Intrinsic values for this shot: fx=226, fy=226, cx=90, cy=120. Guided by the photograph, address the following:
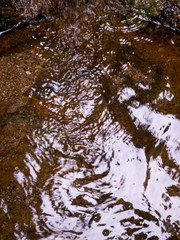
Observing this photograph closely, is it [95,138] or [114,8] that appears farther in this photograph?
[114,8]

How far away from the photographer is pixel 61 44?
3.13 metres

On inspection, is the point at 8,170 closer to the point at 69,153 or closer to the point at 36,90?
the point at 69,153

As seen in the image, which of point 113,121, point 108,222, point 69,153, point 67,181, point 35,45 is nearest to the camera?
point 108,222

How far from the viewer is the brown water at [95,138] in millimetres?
1994

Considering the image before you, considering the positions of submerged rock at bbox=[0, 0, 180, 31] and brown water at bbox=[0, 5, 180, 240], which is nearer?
brown water at bbox=[0, 5, 180, 240]

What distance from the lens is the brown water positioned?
199cm

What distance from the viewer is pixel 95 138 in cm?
243

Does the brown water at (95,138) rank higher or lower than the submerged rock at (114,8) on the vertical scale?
lower

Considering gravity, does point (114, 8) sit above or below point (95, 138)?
above

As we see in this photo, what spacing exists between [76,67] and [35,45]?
0.70 m

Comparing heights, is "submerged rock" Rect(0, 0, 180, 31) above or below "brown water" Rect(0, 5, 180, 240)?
above

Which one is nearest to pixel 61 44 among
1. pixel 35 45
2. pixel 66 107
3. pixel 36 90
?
pixel 35 45

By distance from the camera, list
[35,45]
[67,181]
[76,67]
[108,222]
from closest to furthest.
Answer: [108,222] < [67,181] < [76,67] < [35,45]

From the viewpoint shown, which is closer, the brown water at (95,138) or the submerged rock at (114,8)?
the brown water at (95,138)
